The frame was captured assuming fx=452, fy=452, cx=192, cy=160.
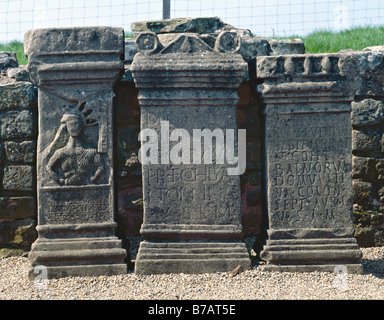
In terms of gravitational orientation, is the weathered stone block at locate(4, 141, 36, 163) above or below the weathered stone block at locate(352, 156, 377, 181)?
above

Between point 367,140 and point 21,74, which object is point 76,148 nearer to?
point 21,74

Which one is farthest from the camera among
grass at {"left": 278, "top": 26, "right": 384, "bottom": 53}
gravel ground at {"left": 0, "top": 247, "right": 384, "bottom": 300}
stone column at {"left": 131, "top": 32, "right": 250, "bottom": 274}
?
grass at {"left": 278, "top": 26, "right": 384, "bottom": 53}

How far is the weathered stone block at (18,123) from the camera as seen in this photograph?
388cm

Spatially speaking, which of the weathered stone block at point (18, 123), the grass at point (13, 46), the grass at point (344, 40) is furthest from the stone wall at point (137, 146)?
the grass at point (13, 46)

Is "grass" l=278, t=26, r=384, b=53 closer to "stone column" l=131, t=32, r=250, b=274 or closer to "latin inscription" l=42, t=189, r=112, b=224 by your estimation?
"stone column" l=131, t=32, r=250, b=274

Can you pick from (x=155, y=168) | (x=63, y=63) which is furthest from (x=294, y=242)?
(x=63, y=63)

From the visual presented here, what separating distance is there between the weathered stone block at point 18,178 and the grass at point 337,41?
2052 millimetres

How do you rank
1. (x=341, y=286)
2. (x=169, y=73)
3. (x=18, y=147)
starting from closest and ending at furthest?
1. (x=341, y=286)
2. (x=169, y=73)
3. (x=18, y=147)

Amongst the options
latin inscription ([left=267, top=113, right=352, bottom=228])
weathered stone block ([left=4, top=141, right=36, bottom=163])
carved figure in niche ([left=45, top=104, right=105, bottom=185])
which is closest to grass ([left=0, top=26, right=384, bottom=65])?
weathered stone block ([left=4, top=141, right=36, bottom=163])

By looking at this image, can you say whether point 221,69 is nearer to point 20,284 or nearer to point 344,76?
point 344,76

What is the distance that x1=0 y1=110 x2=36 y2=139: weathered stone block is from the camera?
3.88 meters

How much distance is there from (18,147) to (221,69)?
1.89 m

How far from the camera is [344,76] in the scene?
3.40 m

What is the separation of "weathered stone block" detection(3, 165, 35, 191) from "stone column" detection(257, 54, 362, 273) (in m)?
2.03
